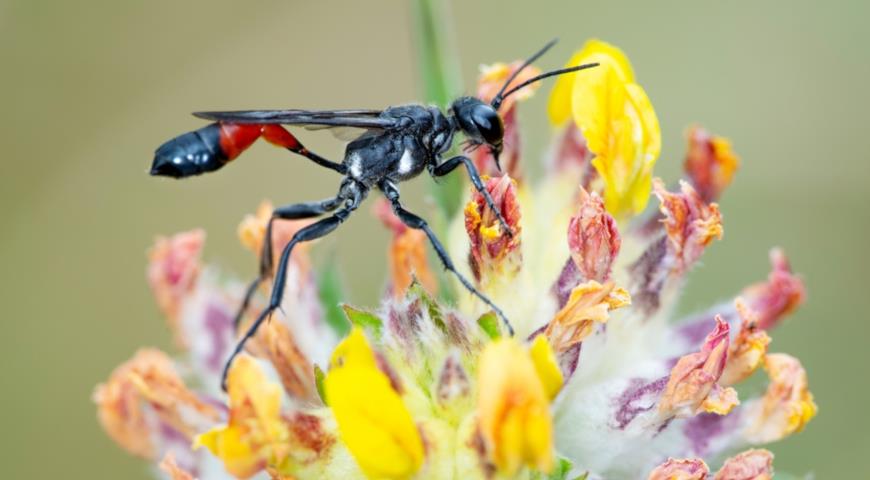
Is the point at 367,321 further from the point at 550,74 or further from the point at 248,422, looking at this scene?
the point at 550,74

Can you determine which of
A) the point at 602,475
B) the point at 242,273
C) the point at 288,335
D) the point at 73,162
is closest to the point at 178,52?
the point at 73,162

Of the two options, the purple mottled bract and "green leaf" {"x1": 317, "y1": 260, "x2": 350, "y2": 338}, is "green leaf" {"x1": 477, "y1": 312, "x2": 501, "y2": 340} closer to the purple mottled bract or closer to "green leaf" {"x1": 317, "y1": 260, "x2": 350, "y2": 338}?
the purple mottled bract

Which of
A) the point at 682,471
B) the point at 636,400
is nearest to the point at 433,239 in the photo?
the point at 636,400

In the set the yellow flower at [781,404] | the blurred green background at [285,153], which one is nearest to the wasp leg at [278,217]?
the yellow flower at [781,404]

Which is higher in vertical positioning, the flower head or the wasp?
the wasp

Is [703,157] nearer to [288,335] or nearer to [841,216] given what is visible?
[288,335]

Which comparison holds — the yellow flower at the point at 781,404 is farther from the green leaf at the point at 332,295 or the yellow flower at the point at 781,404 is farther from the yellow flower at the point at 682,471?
the green leaf at the point at 332,295

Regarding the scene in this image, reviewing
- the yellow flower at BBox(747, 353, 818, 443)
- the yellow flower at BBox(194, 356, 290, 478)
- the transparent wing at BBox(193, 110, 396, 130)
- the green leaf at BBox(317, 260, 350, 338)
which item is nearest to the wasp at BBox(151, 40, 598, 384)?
the transparent wing at BBox(193, 110, 396, 130)
